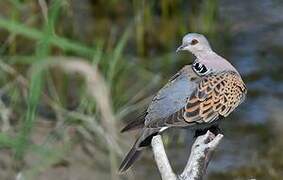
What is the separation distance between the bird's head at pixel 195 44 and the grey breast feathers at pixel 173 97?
0.30 feet

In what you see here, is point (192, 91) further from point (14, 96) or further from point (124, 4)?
point (124, 4)

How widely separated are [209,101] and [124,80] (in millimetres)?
3018

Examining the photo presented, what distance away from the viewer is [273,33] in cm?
823

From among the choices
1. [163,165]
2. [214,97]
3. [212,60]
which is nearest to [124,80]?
[214,97]

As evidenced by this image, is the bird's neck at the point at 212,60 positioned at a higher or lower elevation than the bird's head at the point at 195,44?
lower

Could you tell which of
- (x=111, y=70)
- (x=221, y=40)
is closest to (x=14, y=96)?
(x=111, y=70)

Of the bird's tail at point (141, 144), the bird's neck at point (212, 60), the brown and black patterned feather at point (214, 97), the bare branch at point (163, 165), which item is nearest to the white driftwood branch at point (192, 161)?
the bare branch at point (163, 165)

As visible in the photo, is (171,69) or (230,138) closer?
(230,138)

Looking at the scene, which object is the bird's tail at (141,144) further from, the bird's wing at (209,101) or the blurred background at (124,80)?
the blurred background at (124,80)

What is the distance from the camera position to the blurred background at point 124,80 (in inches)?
207

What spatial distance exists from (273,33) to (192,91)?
173 inches

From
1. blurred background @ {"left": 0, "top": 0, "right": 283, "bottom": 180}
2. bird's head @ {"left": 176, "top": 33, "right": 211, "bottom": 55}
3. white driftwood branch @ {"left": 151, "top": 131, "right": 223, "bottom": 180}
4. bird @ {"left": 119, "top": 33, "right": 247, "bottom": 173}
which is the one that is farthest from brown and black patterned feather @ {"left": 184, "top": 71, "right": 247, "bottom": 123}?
blurred background @ {"left": 0, "top": 0, "right": 283, "bottom": 180}

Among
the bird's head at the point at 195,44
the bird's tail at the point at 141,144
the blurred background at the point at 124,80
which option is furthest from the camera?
the blurred background at the point at 124,80

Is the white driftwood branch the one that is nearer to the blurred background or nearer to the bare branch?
the bare branch
